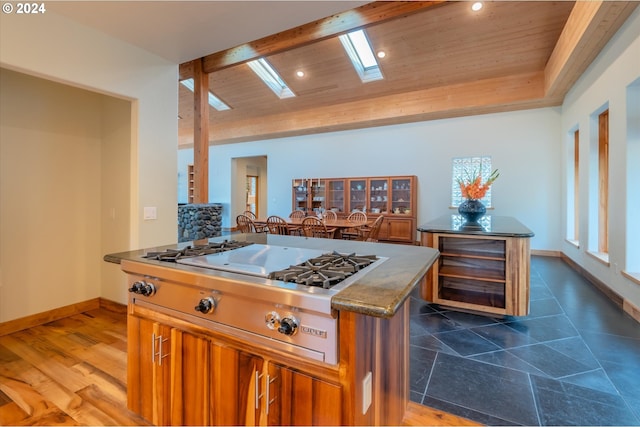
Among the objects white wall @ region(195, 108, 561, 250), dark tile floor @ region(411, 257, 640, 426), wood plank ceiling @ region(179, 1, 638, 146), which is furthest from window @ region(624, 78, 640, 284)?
white wall @ region(195, 108, 561, 250)

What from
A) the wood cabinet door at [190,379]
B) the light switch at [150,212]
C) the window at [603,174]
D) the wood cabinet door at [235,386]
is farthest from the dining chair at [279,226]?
the window at [603,174]

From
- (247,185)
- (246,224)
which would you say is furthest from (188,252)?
(247,185)

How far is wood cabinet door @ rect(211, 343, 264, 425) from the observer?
3.61ft

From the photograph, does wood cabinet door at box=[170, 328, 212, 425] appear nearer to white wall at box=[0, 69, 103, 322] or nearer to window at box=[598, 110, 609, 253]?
white wall at box=[0, 69, 103, 322]

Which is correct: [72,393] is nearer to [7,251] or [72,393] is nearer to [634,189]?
[7,251]

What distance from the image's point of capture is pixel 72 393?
1828 millimetres

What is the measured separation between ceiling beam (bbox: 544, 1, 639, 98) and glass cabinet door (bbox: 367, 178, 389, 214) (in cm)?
342

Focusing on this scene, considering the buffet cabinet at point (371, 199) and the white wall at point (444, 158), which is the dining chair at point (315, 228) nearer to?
the buffet cabinet at point (371, 199)

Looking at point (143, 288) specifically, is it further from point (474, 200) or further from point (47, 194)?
point (474, 200)

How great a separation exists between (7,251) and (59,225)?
0.43 m

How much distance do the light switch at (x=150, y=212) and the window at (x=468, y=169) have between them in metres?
5.80

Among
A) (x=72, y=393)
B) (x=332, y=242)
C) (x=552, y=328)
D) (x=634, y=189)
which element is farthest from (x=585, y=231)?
(x=72, y=393)

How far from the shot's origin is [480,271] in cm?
304

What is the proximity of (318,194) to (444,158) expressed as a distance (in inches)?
128
